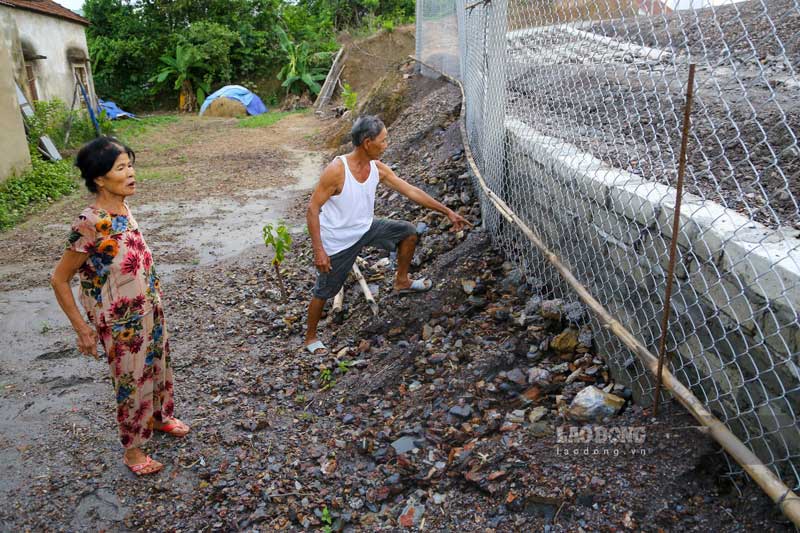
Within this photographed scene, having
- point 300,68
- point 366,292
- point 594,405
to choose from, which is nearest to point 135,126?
point 300,68

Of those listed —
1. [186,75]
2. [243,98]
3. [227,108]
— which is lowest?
[227,108]

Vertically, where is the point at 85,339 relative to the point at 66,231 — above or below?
above

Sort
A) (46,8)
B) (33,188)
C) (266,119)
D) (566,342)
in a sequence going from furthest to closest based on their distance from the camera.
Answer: (266,119)
(46,8)
(33,188)
(566,342)

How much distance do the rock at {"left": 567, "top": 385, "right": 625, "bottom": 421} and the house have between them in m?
9.34

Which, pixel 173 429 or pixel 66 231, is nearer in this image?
pixel 173 429

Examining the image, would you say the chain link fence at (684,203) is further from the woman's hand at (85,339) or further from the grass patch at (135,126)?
the grass patch at (135,126)

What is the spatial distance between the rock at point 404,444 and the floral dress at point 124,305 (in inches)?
49.9

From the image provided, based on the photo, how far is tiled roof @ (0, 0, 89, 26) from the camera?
41.2 feet

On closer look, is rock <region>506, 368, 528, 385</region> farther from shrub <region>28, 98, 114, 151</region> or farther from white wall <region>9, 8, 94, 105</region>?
white wall <region>9, 8, 94, 105</region>

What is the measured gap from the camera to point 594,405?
2609 millimetres

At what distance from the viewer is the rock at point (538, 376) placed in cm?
298

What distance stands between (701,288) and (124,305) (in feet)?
8.17

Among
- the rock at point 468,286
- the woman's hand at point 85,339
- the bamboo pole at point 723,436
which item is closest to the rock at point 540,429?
the bamboo pole at point 723,436

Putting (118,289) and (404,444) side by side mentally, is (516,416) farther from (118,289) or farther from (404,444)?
(118,289)
